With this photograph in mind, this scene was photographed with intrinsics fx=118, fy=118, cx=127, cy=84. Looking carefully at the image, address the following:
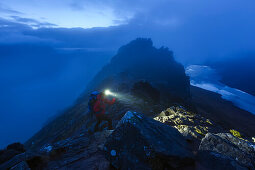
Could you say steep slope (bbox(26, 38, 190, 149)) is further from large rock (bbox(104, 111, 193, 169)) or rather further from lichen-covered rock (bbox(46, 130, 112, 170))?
large rock (bbox(104, 111, 193, 169))

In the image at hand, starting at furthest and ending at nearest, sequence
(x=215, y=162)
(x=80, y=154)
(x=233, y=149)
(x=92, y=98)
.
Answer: (x=92, y=98) → (x=80, y=154) → (x=233, y=149) → (x=215, y=162)

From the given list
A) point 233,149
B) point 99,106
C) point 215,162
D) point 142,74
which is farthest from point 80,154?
point 142,74

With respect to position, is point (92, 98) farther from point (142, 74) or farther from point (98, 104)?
point (142, 74)

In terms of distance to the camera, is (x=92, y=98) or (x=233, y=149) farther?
(x=92, y=98)

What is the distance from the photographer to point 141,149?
3881 millimetres

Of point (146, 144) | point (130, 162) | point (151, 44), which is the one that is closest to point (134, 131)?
point (146, 144)

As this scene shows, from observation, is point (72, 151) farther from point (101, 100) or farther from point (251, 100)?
point (251, 100)

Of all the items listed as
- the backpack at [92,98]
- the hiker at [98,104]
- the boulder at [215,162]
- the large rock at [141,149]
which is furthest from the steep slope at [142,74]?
the boulder at [215,162]

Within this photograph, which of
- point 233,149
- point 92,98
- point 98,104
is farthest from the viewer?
point 98,104

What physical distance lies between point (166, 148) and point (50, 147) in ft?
21.5

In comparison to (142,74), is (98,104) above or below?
above

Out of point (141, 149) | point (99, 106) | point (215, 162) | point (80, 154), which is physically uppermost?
point (141, 149)

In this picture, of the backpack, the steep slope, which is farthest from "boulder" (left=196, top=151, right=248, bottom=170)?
the steep slope

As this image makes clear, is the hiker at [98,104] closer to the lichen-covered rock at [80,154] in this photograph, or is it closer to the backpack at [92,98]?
the backpack at [92,98]
